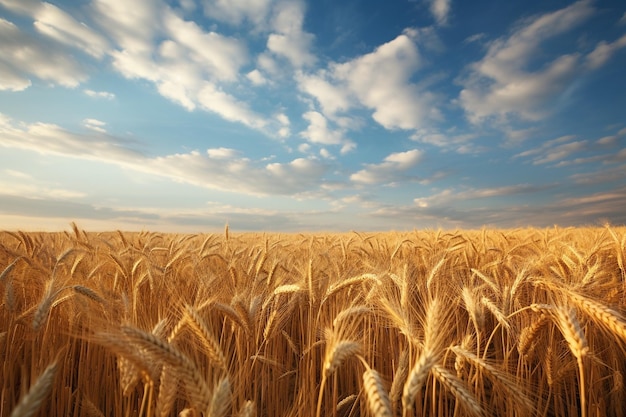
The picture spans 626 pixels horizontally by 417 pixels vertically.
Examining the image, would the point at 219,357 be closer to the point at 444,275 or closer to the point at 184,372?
the point at 184,372

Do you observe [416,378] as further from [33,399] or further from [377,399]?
[33,399]

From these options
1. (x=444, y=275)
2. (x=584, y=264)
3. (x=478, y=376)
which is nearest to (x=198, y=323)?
(x=478, y=376)

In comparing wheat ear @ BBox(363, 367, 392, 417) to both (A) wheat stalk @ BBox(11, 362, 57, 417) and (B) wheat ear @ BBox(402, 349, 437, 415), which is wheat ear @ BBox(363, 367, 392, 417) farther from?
(A) wheat stalk @ BBox(11, 362, 57, 417)

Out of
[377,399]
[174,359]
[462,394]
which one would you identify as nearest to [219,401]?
[174,359]

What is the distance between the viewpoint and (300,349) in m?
3.23

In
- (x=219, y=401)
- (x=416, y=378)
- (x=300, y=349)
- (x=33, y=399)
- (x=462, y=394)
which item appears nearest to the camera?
(x=33, y=399)

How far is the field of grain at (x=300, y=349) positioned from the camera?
138 cm

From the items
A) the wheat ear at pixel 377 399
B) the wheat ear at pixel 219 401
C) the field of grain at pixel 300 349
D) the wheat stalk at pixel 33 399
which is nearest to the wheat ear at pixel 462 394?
the field of grain at pixel 300 349

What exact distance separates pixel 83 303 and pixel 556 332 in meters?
3.89

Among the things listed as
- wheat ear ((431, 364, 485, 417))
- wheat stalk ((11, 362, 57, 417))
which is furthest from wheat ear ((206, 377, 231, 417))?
wheat ear ((431, 364, 485, 417))

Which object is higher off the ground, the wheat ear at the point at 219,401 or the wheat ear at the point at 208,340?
the wheat ear at the point at 208,340

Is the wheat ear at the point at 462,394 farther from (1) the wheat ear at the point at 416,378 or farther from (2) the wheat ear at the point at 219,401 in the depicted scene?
(2) the wheat ear at the point at 219,401

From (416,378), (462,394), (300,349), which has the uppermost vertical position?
(416,378)

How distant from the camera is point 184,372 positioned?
1.23m
